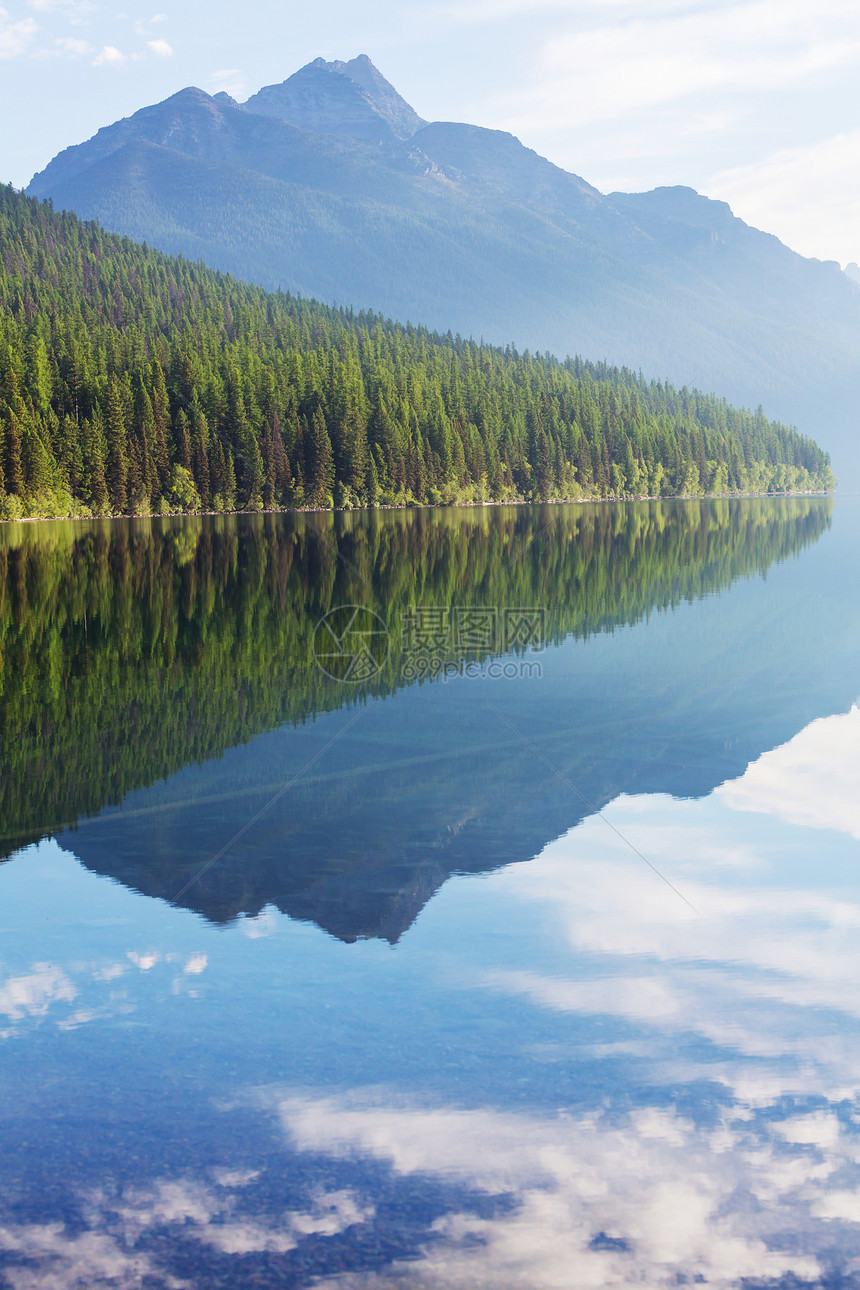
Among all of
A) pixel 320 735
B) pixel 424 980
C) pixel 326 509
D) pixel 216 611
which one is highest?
pixel 326 509

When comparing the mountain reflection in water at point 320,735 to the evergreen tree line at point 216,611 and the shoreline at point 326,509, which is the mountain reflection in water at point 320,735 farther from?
the shoreline at point 326,509

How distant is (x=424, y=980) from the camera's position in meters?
8.85

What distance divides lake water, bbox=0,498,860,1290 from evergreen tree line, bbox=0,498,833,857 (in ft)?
0.56

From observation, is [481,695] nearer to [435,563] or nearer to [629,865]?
[629,865]

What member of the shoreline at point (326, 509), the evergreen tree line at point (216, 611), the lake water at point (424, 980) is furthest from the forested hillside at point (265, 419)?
the lake water at point (424, 980)

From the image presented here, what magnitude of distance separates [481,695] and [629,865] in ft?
29.5

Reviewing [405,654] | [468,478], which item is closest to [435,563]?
[405,654]

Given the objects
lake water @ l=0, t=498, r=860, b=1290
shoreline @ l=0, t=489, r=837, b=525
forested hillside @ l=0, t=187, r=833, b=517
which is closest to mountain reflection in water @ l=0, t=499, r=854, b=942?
lake water @ l=0, t=498, r=860, b=1290

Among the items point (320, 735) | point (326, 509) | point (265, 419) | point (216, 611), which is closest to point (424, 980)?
point (320, 735)

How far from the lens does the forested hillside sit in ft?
339

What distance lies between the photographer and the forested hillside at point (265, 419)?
103250 mm

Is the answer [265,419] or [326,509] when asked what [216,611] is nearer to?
[326,509]

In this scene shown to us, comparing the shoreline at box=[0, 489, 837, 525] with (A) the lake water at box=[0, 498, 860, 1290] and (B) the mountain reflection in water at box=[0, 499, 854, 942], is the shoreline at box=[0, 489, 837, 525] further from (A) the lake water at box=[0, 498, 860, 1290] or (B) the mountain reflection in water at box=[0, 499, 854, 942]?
(A) the lake water at box=[0, 498, 860, 1290]

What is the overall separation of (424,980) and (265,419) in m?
114
